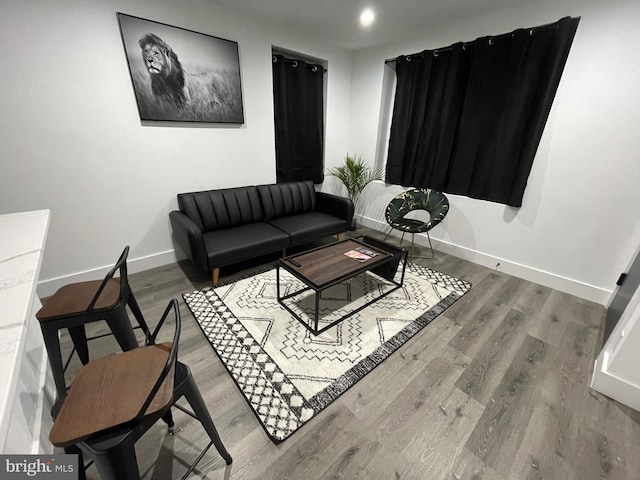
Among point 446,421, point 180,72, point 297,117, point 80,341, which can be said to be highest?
point 180,72

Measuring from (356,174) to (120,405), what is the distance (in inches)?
135

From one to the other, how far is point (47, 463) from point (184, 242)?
5.80 feet

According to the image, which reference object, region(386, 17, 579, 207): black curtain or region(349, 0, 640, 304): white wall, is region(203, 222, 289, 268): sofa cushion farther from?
region(349, 0, 640, 304): white wall

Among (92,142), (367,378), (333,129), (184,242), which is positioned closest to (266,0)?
(333,129)

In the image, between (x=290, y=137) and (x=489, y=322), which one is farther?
(x=290, y=137)

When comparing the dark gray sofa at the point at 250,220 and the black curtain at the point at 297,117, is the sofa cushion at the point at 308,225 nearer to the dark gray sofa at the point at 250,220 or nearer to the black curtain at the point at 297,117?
the dark gray sofa at the point at 250,220

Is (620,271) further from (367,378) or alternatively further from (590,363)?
(367,378)

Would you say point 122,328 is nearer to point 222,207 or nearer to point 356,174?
point 222,207

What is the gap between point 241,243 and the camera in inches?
97.3

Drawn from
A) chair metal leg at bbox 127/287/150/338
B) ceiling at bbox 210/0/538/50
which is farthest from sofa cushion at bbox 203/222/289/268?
ceiling at bbox 210/0/538/50

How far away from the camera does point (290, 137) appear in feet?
11.2

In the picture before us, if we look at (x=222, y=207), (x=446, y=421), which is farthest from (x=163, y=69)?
(x=446, y=421)

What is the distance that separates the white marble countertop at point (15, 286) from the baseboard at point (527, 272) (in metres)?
3.46

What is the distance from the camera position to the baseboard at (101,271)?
7.41 feet
